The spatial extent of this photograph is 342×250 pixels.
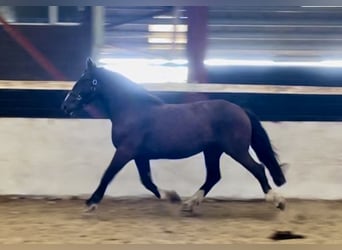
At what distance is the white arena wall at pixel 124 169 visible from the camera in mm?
2432

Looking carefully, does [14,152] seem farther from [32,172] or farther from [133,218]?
[133,218]

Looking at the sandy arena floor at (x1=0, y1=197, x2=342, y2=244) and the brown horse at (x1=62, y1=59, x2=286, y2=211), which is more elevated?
the brown horse at (x1=62, y1=59, x2=286, y2=211)

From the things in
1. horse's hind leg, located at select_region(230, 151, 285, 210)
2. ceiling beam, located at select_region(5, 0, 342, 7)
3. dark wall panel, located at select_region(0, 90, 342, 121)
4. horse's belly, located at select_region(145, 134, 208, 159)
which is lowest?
horse's hind leg, located at select_region(230, 151, 285, 210)

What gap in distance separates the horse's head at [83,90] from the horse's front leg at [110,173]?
0.16 meters

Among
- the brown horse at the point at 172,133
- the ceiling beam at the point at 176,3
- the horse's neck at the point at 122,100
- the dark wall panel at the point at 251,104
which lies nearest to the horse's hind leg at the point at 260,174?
the brown horse at the point at 172,133

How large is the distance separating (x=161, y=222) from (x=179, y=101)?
0.32 m

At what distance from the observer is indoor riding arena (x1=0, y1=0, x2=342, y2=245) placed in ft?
7.93

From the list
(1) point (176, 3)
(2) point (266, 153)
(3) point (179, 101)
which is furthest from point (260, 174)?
(1) point (176, 3)

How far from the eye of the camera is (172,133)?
244 cm

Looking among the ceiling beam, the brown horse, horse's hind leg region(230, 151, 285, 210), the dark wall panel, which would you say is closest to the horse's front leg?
the brown horse

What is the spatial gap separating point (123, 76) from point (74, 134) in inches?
7.9

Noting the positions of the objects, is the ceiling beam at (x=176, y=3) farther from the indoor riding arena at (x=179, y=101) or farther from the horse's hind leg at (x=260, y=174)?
the horse's hind leg at (x=260, y=174)

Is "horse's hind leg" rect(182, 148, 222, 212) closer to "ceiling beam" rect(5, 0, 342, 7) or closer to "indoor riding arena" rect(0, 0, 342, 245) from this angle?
"indoor riding arena" rect(0, 0, 342, 245)

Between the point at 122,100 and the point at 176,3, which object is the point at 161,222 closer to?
the point at 122,100
